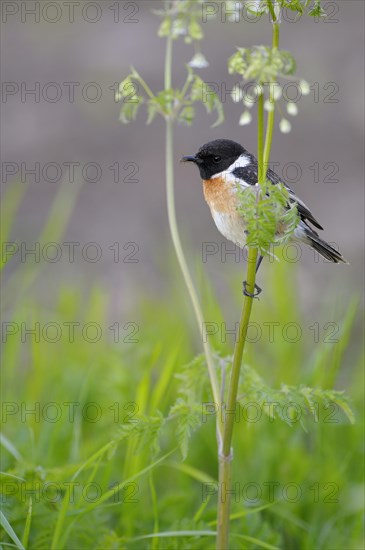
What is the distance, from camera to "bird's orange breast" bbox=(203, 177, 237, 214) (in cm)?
355

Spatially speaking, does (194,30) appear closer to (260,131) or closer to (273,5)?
(273,5)

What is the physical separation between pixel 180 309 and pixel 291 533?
1.60m

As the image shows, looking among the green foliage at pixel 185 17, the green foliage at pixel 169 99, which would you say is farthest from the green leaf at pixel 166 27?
the green foliage at pixel 169 99

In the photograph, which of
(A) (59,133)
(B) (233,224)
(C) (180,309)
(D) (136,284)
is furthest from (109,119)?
(B) (233,224)

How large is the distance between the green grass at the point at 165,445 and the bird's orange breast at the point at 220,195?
0.53m

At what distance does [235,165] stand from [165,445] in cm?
155

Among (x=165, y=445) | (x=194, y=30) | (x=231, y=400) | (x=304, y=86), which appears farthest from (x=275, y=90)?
(x=165, y=445)

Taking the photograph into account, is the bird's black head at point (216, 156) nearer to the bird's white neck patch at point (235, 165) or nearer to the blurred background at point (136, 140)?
the bird's white neck patch at point (235, 165)

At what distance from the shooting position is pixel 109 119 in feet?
26.8

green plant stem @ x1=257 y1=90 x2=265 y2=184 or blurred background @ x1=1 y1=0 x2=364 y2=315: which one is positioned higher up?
green plant stem @ x1=257 y1=90 x2=265 y2=184

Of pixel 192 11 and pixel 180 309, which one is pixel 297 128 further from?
pixel 192 11

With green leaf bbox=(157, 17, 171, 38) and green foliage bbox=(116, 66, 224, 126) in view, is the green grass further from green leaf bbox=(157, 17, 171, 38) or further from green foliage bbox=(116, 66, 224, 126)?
green leaf bbox=(157, 17, 171, 38)

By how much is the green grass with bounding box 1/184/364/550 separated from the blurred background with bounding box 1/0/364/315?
1390 mm

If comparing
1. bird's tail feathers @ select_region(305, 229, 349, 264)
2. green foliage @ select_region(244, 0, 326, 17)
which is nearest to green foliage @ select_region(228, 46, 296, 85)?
green foliage @ select_region(244, 0, 326, 17)
